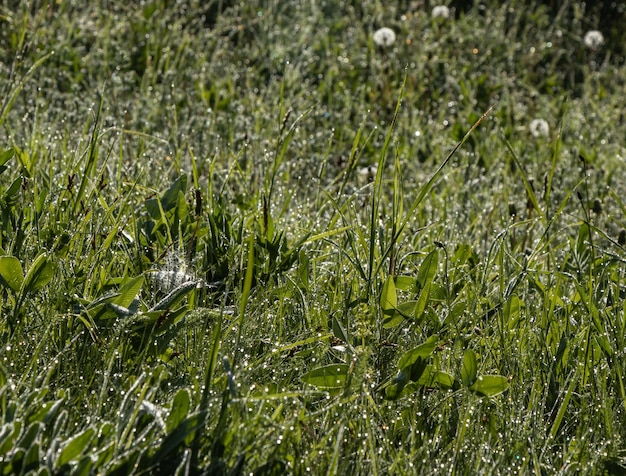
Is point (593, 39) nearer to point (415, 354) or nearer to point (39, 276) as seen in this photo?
point (415, 354)

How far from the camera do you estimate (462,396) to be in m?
1.91

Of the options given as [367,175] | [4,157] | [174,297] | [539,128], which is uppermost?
[4,157]

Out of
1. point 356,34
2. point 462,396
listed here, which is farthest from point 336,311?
Answer: point 356,34

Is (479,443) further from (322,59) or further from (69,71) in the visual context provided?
(322,59)

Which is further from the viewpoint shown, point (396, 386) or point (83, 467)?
point (396, 386)

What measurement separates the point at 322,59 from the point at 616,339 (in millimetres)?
2864

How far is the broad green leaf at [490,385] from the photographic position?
6.00 ft

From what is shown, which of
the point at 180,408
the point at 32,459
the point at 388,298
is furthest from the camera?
the point at 388,298

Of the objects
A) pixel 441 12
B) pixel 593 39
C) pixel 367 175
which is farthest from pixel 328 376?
pixel 593 39

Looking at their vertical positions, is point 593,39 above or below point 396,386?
below

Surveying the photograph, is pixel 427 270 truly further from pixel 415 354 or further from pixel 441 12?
pixel 441 12

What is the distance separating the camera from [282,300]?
6.80 feet

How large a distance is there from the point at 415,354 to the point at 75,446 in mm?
782

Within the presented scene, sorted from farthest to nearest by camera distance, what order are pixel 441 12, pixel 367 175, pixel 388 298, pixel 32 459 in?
1. pixel 441 12
2. pixel 367 175
3. pixel 388 298
4. pixel 32 459
